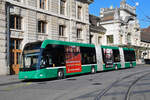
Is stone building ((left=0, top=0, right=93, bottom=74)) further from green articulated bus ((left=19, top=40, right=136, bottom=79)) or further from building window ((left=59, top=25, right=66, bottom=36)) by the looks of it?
green articulated bus ((left=19, top=40, right=136, bottom=79))

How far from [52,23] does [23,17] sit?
4511mm

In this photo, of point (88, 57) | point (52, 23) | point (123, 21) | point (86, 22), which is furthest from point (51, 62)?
point (123, 21)

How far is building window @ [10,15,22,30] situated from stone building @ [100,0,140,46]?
24.1 meters

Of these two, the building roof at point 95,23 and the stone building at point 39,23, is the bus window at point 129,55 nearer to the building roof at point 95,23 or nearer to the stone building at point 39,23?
the stone building at point 39,23

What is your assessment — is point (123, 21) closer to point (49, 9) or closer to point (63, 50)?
point (49, 9)

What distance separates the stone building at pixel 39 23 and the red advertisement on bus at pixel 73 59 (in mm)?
6305

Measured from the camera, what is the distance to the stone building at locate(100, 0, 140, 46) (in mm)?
44250

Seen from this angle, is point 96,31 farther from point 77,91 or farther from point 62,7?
point 77,91

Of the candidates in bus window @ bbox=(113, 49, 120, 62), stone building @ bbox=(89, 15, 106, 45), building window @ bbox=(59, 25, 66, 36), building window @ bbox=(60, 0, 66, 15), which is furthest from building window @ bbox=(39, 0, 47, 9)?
stone building @ bbox=(89, 15, 106, 45)

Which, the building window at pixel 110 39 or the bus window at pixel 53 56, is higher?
the building window at pixel 110 39

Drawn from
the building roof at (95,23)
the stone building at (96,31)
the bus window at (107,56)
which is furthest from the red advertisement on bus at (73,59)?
the building roof at (95,23)

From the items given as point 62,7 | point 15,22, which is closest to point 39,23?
point 15,22

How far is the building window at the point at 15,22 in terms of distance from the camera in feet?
71.0

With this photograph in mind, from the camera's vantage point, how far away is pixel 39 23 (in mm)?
25078
